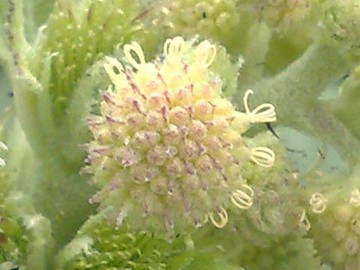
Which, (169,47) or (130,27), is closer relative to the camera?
(169,47)

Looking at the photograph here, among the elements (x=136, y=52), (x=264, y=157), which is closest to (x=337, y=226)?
(x=264, y=157)

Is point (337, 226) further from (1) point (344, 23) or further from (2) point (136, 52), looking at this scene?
(2) point (136, 52)

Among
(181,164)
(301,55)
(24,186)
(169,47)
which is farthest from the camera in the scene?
(301,55)

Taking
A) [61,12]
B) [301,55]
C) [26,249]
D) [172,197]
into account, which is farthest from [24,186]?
[301,55]

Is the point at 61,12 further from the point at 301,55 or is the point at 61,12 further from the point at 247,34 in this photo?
the point at 301,55

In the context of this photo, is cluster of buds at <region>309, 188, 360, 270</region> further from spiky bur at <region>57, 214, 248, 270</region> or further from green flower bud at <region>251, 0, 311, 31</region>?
green flower bud at <region>251, 0, 311, 31</region>

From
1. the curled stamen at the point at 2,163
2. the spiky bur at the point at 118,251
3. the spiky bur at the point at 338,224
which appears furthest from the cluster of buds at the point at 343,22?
the curled stamen at the point at 2,163
